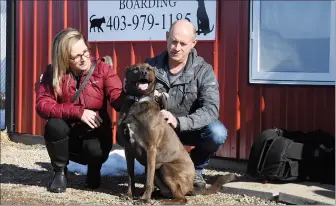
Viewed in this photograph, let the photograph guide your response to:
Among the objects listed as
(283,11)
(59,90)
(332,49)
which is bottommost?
(59,90)

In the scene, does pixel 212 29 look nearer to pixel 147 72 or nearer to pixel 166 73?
pixel 166 73

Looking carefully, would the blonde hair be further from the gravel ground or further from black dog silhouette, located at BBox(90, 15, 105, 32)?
black dog silhouette, located at BBox(90, 15, 105, 32)

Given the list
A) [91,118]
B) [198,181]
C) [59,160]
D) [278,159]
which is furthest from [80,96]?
[278,159]

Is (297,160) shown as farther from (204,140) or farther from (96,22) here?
(96,22)

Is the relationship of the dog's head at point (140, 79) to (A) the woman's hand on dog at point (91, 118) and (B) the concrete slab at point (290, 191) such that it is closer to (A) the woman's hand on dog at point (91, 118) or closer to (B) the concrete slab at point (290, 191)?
(A) the woman's hand on dog at point (91, 118)

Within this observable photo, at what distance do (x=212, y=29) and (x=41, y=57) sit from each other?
111 inches

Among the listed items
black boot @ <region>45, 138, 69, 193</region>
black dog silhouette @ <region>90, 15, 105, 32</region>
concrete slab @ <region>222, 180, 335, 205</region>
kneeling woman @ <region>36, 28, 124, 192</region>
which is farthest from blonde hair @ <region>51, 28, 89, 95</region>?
black dog silhouette @ <region>90, 15, 105, 32</region>

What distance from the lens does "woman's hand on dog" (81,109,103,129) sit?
521cm

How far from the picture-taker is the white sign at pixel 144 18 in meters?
6.71

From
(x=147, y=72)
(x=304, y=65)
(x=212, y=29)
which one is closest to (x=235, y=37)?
(x=212, y=29)

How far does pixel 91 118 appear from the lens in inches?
206

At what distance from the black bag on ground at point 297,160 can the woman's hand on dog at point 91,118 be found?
149 cm

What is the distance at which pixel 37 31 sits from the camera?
8430 millimetres

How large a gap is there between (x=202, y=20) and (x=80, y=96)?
77.3 inches
